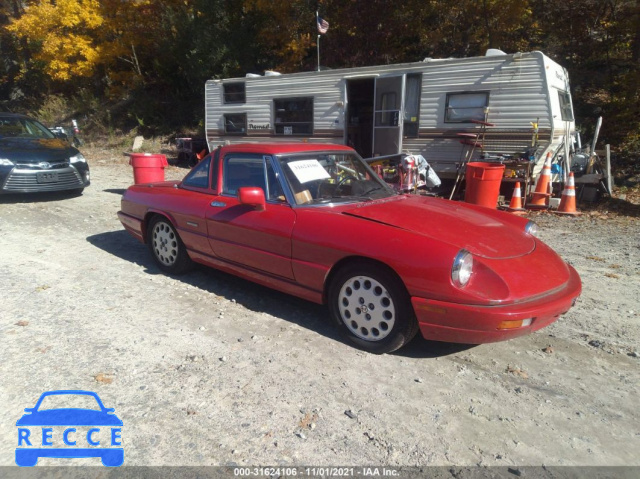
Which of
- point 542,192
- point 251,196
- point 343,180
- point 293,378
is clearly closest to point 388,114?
point 542,192

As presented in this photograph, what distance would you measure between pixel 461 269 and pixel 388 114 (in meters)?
8.44

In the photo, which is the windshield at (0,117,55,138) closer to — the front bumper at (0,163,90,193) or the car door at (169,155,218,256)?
the front bumper at (0,163,90,193)

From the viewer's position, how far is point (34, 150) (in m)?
8.64

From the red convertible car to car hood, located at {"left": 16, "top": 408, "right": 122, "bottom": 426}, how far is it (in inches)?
64.9

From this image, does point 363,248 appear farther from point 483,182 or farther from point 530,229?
point 483,182

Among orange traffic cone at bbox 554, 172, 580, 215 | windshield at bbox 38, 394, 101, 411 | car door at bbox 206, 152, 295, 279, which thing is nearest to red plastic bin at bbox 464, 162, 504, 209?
orange traffic cone at bbox 554, 172, 580, 215

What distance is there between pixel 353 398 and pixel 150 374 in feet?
4.48

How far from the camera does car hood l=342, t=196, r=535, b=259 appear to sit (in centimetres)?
321

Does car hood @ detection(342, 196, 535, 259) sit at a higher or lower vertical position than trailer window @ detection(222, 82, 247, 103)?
lower

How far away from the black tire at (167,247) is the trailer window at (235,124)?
8.62 metres

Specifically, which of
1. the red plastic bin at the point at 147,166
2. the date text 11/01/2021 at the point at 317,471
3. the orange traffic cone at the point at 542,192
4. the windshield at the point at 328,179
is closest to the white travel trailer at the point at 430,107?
the orange traffic cone at the point at 542,192

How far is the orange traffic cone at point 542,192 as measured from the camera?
346 inches

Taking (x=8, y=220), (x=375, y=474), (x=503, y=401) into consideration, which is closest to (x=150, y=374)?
(x=375, y=474)

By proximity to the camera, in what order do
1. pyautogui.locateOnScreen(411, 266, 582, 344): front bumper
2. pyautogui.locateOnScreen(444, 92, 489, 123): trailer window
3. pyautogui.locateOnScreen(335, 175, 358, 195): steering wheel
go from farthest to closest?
pyautogui.locateOnScreen(444, 92, 489, 123): trailer window, pyautogui.locateOnScreen(335, 175, 358, 195): steering wheel, pyautogui.locateOnScreen(411, 266, 582, 344): front bumper
